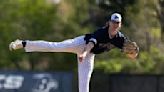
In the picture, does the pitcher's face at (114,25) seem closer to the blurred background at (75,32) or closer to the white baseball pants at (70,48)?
the white baseball pants at (70,48)

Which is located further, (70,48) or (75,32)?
(75,32)

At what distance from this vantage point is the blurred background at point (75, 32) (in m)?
16.8

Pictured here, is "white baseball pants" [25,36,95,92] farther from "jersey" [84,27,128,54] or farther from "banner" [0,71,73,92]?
"banner" [0,71,73,92]

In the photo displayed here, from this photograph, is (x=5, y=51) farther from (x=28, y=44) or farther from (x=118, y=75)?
(x=28, y=44)

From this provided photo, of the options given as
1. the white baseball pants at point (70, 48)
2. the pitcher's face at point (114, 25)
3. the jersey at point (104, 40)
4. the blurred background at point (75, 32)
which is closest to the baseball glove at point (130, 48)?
the jersey at point (104, 40)

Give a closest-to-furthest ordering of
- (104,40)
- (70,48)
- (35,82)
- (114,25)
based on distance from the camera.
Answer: (114,25) < (104,40) < (70,48) < (35,82)

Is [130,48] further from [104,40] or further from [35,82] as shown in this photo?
[35,82]

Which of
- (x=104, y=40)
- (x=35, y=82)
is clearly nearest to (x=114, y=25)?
(x=104, y=40)

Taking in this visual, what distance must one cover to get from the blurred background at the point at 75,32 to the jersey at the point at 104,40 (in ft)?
24.4

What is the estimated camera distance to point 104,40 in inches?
296

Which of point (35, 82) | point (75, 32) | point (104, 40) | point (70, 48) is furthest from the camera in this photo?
point (75, 32)

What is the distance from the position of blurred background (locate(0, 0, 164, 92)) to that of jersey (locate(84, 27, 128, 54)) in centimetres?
743

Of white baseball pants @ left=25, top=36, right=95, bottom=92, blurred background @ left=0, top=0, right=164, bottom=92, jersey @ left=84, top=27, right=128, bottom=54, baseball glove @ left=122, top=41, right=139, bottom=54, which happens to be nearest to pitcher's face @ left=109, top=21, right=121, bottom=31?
jersey @ left=84, top=27, right=128, bottom=54

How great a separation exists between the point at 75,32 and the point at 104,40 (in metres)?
22.2
